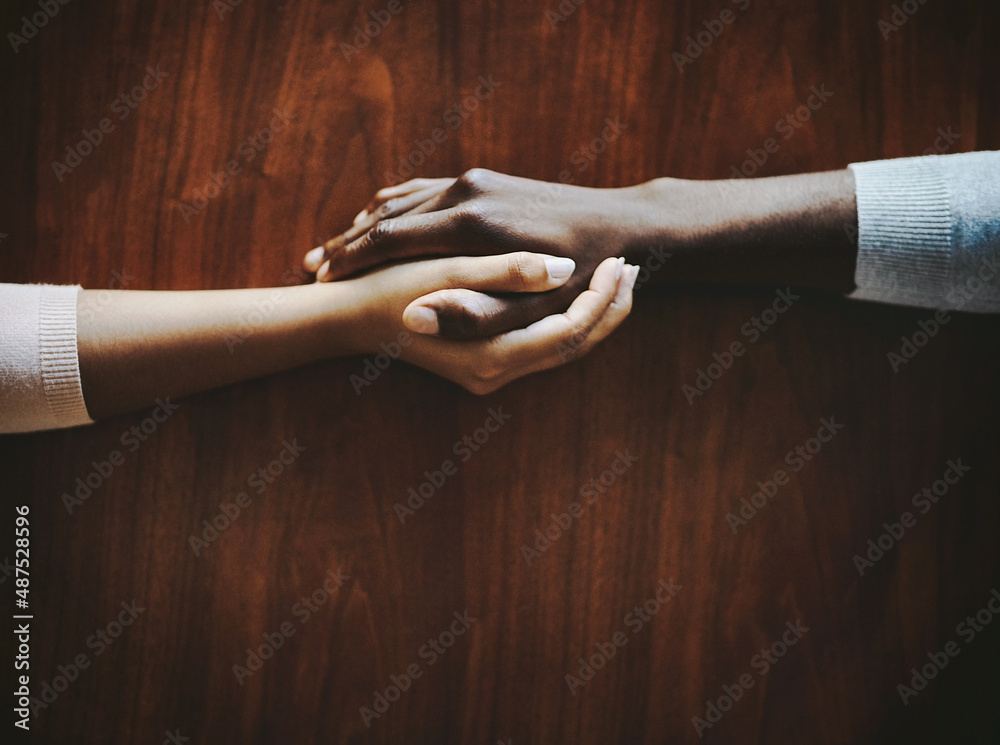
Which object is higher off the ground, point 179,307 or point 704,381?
point 179,307

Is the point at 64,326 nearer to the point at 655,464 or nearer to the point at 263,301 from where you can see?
the point at 263,301

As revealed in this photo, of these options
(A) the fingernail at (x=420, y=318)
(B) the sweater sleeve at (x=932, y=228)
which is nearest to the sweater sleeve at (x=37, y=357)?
(A) the fingernail at (x=420, y=318)

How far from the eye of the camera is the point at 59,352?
620mm

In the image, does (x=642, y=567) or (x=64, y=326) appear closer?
(x=64, y=326)

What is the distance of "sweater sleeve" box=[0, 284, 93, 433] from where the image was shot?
608mm

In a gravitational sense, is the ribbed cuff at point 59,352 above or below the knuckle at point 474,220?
below

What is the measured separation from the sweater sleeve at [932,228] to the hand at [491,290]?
28 cm

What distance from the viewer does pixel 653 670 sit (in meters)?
0.73

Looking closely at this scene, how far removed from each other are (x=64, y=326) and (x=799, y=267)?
0.82 m

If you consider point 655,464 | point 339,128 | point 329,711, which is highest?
point 339,128

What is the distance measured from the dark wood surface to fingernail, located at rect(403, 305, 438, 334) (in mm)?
115

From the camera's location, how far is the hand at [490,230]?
637mm

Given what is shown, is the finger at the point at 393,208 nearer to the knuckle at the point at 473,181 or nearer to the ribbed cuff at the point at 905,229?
the knuckle at the point at 473,181

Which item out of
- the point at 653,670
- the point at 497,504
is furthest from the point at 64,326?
the point at 653,670
